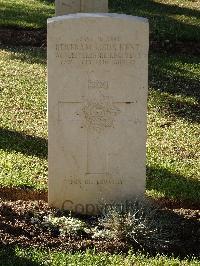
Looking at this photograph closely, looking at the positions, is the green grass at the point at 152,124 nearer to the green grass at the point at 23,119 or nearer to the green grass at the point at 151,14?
the green grass at the point at 23,119

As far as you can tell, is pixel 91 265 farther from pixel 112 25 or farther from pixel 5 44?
pixel 5 44

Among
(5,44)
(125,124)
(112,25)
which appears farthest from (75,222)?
(5,44)

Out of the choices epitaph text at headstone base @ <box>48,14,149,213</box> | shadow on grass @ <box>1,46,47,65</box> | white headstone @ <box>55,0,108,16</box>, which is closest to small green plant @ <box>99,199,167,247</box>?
epitaph text at headstone base @ <box>48,14,149,213</box>

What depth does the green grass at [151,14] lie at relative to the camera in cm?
1449

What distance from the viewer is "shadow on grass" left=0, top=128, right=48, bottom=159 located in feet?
25.9

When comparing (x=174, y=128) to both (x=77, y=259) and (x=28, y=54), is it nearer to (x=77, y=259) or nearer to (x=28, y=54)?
(x=77, y=259)

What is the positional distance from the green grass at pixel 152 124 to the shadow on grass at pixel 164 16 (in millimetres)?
1357

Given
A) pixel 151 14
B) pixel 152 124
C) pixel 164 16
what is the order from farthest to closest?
pixel 151 14
pixel 164 16
pixel 152 124

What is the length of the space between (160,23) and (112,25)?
993 cm

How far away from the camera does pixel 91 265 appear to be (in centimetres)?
507

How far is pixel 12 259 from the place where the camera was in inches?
201

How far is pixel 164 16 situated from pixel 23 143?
30.6ft

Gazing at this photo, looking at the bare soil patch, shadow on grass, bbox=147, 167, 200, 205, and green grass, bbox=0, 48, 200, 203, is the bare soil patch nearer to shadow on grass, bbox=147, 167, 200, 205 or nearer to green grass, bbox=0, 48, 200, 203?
shadow on grass, bbox=147, 167, 200, 205

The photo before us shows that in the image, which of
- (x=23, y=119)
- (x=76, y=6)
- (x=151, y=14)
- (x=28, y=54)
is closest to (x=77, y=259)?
(x=23, y=119)
